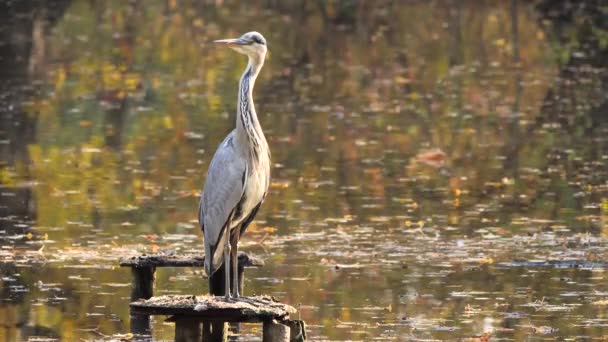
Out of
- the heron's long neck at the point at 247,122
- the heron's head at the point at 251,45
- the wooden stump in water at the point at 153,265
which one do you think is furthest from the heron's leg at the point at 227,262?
the heron's head at the point at 251,45

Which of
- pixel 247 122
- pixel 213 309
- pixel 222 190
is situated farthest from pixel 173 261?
pixel 213 309

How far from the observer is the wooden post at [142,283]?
1136 cm

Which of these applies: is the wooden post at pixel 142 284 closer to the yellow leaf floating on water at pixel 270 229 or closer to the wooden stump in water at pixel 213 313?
the wooden stump in water at pixel 213 313

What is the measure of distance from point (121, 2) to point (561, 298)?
38677mm

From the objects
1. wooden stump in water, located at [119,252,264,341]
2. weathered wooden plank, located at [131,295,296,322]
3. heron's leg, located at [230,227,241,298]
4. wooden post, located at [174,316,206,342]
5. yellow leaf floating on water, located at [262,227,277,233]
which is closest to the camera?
weathered wooden plank, located at [131,295,296,322]

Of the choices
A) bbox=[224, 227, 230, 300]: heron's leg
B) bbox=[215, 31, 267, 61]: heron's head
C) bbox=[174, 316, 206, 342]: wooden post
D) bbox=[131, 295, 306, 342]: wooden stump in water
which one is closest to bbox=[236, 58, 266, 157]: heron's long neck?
bbox=[215, 31, 267, 61]: heron's head

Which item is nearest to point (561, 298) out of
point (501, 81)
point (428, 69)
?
point (501, 81)

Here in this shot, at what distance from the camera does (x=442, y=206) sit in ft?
56.4

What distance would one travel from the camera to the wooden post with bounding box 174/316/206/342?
31.9 ft

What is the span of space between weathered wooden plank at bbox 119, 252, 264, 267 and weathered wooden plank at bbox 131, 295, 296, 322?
1.40 m

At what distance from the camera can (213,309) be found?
952 cm

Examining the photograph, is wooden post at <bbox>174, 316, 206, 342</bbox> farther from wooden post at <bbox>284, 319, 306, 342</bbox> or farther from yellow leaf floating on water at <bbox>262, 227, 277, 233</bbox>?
yellow leaf floating on water at <bbox>262, 227, 277, 233</bbox>

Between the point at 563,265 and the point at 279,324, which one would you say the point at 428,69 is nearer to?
the point at 563,265

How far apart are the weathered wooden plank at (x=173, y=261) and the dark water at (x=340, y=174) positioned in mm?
502
